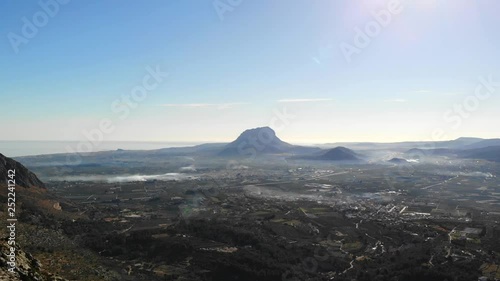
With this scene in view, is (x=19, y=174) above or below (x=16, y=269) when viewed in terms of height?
above

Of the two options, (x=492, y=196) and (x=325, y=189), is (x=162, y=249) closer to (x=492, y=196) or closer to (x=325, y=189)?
(x=325, y=189)

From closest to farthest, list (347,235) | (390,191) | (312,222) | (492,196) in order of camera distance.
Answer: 1. (347,235)
2. (312,222)
3. (492,196)
4. (390,191)

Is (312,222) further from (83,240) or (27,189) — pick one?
(27,189)

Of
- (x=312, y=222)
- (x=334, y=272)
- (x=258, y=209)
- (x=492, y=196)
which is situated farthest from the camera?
(x=492, y=196)

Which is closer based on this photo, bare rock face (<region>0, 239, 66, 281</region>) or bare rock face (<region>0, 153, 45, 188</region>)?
bare rock face (<region>0, 239, 66, 281</region>)

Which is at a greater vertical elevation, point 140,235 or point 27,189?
point 27,189

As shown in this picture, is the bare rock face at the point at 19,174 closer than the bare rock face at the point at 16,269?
No

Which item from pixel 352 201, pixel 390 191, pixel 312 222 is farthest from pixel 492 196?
pixel 312 222

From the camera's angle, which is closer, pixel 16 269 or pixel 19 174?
pixel 16 269

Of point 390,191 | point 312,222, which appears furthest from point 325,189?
point 312,222

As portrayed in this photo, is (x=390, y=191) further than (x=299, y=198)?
A: Yes
